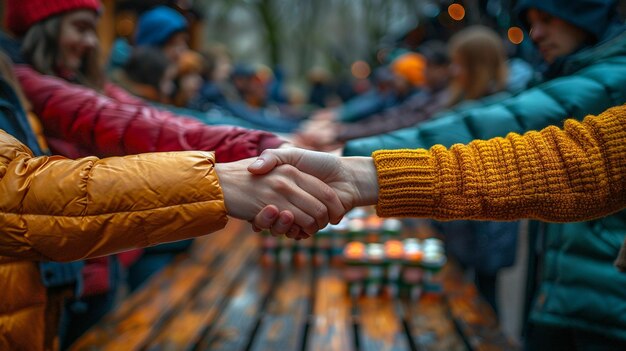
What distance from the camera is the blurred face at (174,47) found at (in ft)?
14.8

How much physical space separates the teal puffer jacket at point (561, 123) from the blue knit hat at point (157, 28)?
9.29 feet

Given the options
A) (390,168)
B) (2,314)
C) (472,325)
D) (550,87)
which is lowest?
(472,325)

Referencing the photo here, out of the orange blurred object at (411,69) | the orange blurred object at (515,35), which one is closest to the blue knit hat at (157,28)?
the orange blurred object at (411,69)

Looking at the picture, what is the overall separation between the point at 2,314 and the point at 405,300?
73.7 inches

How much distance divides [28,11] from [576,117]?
6.89ft

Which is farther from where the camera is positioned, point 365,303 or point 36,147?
point 365,303

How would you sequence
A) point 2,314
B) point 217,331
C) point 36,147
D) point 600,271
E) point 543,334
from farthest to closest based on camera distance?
point 217,331, point 543,334, point 600,271, point 36,147, point 2,314

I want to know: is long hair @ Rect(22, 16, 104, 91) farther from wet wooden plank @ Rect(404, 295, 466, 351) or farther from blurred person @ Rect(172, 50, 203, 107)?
blurred person @ Rect(172, 50, 203, 107)

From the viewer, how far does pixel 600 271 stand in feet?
6.16

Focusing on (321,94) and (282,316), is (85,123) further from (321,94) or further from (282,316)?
(321,94)

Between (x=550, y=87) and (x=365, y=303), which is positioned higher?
(x=550, y=87)

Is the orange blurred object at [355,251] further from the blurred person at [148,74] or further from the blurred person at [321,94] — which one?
the blurred person at [321,94]

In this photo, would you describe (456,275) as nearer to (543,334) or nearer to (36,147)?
(543,334)

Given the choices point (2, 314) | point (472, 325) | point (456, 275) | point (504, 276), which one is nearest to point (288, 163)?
point (2, 314)
